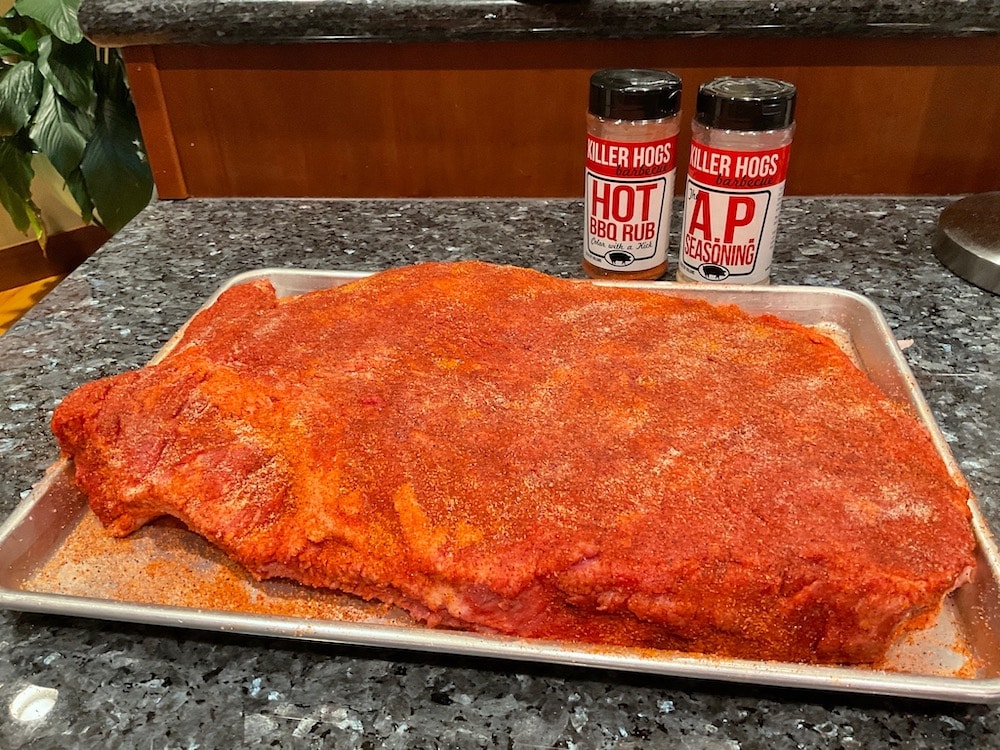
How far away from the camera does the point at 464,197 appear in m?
1.67

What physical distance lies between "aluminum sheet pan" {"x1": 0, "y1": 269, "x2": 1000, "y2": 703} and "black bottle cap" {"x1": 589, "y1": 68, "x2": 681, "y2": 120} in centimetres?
47

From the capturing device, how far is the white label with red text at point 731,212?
3.54 feet

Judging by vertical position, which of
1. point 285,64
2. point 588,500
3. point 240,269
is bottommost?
point 240,269

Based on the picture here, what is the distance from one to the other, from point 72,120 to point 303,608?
6.90 feet

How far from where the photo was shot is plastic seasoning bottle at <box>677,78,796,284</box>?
1034 mm

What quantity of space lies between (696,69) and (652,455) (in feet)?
3.19

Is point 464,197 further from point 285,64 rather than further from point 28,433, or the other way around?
point 28,433

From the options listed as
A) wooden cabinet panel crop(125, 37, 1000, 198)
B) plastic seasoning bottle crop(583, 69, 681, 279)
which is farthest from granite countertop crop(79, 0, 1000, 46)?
plastic seasoning bottle crop(583, 69, 681, 279)

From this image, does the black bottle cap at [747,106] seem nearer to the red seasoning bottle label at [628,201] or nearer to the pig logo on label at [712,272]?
the red seasoning bottle label at [628,201]

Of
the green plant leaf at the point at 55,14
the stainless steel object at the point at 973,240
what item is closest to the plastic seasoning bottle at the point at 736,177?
the stainless steel object at the point at 973,240

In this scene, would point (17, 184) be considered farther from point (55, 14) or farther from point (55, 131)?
point (55, 14)

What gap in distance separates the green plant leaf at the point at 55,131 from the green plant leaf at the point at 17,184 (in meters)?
0.15

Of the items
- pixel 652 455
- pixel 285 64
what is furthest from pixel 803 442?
pixel 285 64

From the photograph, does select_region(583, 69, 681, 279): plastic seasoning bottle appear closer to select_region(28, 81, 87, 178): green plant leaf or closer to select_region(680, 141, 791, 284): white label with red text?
select_region(680, 141, 791, 284): white label with red text
